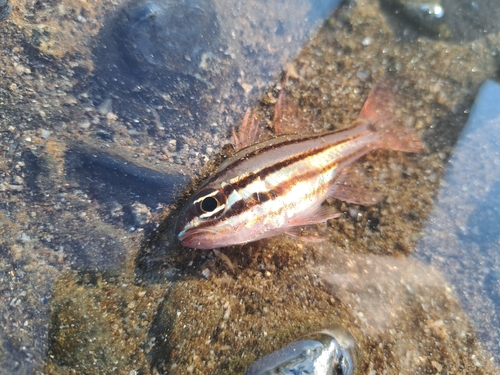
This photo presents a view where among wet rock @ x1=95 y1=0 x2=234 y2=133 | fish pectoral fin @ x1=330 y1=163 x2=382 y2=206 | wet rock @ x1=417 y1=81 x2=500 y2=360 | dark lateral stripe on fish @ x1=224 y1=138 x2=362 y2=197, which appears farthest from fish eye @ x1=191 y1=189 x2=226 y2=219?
wet rock @ x1=417 y1=81 x2=500 y2=360

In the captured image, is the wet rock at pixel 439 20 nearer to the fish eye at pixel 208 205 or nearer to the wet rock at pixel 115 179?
the fish eye at pixel 208 205

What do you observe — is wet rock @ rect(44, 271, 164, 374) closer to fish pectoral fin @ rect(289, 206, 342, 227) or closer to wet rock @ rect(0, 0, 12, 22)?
fish pectoral fin @ rect(289, 206, 342, 227)

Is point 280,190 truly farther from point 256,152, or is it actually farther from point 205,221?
point 205,221

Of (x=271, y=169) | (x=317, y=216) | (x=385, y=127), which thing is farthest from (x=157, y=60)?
(x=385, y=127)

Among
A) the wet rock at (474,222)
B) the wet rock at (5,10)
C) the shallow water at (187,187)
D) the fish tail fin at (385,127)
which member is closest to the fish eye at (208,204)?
the shallow water at (187,187)

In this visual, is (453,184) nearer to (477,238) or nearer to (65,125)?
(477,238)

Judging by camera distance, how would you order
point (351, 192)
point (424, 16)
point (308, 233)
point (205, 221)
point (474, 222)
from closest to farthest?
1. point (205, 221)
2. point (308, 233)
3. point (351, 192)
4. point (474, 222)
5. point (424, 16)

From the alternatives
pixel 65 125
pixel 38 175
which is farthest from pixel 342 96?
pixel 38 175

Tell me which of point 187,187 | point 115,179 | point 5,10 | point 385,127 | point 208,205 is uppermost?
point 385,127
